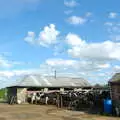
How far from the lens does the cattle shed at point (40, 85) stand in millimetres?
52125

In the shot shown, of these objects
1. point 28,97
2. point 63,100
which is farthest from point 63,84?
point 63,100

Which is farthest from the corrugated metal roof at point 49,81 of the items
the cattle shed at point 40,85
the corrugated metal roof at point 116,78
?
the corrugated metal roof at point 116,78

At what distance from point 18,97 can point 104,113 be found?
25.1m

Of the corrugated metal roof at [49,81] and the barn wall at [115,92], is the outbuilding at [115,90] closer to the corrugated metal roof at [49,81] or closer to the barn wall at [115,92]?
the barn wall at [115,92]

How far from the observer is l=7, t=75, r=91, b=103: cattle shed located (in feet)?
171

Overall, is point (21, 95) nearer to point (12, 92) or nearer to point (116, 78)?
point (12, 92)

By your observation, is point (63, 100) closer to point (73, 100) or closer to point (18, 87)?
point (73, 100)

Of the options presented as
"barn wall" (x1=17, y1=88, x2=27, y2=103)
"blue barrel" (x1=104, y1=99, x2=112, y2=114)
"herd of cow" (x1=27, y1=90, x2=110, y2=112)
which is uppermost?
"barn wall" (x1=17, y1=88, x2=27, y2=103)

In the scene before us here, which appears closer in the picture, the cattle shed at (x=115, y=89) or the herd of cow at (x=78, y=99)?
the cattle shed at (x=115, y=89)

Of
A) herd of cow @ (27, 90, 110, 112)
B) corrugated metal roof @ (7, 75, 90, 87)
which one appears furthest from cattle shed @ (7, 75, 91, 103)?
herd of cow @ (27, 90, 110, 112)

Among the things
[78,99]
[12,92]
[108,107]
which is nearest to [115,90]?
[108,107]

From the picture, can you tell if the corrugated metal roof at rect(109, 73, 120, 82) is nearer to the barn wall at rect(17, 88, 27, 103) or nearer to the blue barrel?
the blue barrel

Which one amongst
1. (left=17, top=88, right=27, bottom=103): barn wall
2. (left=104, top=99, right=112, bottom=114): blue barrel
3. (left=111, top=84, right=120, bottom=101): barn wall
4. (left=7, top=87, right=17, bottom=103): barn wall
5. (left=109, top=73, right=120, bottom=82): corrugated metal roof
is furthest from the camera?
(left=7, top=87, right=17, bottom=103): barn wall

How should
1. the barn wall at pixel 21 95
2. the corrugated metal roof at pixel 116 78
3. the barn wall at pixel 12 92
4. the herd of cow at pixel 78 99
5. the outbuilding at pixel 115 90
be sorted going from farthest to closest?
the barn wall at pixel 12 92 → the barn wall at pixel 21 95 → the herd of cow at pixel 78 99 → the corrugated metal roof at pixel 116 78 → the outbuilding at pixel 115 90
